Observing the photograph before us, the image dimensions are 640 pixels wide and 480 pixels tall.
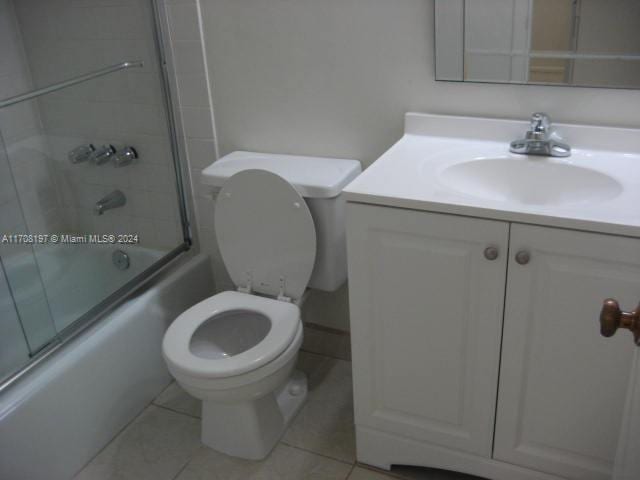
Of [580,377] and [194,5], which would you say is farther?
[194,5]

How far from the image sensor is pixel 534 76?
6.11 ft

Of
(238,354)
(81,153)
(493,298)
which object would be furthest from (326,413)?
(81,153)

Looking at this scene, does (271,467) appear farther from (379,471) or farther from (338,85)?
(338,85)

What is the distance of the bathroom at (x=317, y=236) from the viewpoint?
1626 mm

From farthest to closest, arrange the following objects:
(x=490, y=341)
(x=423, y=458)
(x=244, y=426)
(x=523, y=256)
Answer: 1. (x=244, y=426)
2. (x=423, y=458)
3. (x=490, y=341)
4. (x=523, y=256)

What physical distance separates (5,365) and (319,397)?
3.21 ft

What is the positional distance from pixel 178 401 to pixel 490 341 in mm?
1172

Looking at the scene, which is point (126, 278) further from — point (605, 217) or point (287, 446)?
point (605, 217)

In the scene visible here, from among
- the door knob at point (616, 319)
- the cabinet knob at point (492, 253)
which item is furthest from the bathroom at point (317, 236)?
the door knob at point (616, 319)

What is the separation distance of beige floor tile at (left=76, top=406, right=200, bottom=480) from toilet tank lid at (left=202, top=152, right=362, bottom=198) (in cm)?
79

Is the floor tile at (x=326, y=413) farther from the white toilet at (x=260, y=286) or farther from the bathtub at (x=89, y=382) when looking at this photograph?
the bathtub at (x=89, y=382)

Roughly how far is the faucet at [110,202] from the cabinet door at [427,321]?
1075mm

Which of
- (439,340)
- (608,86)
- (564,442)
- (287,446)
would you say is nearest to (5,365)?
(287,446)

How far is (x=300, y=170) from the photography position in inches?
84.2
